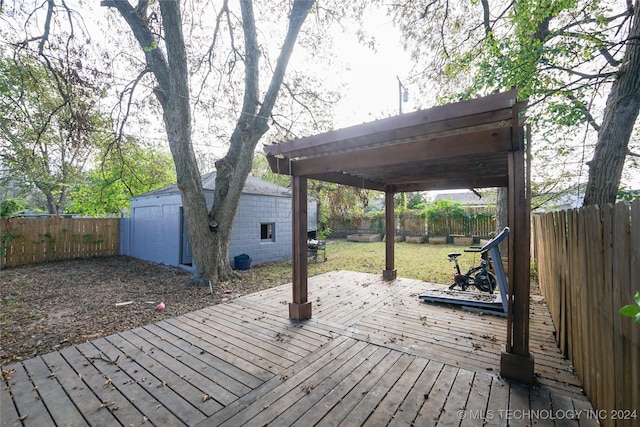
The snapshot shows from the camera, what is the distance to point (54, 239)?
887cm

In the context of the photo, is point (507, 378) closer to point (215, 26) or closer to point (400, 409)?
point (400, 409)

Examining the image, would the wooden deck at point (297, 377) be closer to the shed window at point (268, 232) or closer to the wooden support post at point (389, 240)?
the wooden support post at point (389, 240)

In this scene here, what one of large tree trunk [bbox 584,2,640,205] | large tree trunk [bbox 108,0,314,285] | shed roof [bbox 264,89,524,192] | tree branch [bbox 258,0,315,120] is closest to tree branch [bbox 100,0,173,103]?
large tree trunk [bbox 108,0,314,285]

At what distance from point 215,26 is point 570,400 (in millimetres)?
9225

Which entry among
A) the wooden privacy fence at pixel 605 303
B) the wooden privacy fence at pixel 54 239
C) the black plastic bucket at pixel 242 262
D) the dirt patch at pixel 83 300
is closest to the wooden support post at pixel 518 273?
the wooden privacy fence at pixel 605 303

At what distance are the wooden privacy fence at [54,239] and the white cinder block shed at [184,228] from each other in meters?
0.61

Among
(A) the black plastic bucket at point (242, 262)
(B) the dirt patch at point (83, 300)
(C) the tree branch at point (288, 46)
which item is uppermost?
(C) the tree branch at point (288, 46)

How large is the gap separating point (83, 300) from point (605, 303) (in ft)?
22.9

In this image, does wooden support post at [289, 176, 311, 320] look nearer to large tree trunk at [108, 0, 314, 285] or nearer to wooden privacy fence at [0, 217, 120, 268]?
large tree trunk at [108, 0, 314, 285]

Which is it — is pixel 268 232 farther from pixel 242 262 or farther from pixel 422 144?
pixel 422 144

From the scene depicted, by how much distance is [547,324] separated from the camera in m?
3.58

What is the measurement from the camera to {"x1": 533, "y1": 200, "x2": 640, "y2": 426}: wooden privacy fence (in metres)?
1.32

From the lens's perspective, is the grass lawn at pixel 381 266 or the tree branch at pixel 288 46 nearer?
the tree branch at pixel 288 46

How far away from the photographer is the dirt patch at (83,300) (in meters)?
3.35
